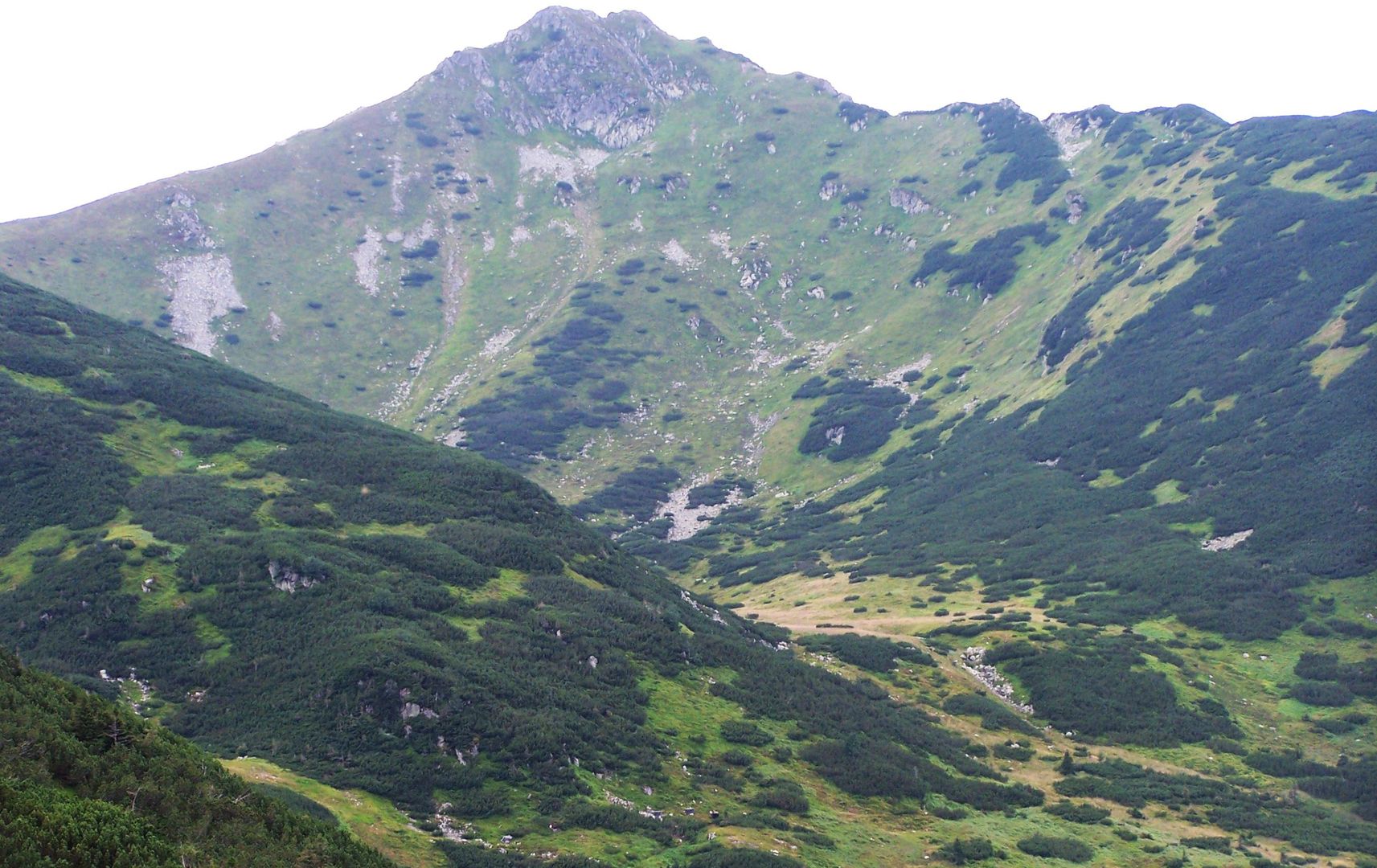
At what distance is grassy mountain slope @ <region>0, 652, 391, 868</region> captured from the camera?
18.3 m

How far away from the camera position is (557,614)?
5756 centimetres

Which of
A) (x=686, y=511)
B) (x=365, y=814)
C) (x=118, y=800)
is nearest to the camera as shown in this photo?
(x=118, y=800)

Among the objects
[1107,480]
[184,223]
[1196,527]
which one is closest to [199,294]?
[184,223]

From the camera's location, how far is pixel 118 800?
22.3m

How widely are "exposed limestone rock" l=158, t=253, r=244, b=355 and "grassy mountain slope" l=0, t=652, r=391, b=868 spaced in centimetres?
15404

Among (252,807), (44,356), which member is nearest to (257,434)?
(44,356)

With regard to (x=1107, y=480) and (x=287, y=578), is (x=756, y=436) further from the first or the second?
(x=287, y=578)

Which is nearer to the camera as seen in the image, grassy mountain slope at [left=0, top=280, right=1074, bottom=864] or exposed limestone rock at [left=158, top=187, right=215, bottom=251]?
grassy mountain slope at [left=0, top=280, right=1074, bottom=864]

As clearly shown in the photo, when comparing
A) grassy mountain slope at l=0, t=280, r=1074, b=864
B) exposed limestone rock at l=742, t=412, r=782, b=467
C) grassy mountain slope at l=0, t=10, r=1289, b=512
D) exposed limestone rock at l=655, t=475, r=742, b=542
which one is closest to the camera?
grassy mountain slope at l=0, t=280, r=1074, b=864

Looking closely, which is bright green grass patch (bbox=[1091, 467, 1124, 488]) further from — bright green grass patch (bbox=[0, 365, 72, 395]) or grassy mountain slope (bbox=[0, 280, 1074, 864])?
bright green grass patch (bbox=[0, 365, 72, 395])

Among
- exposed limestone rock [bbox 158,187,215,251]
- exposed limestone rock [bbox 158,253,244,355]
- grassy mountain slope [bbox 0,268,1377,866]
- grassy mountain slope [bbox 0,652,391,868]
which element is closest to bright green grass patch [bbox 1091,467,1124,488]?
grassy mountain slope [bbox 0,268,1377,866]

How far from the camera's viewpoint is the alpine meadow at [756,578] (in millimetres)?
38969

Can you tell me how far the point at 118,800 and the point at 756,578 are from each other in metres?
92.2

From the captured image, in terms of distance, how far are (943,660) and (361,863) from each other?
5816 cm
